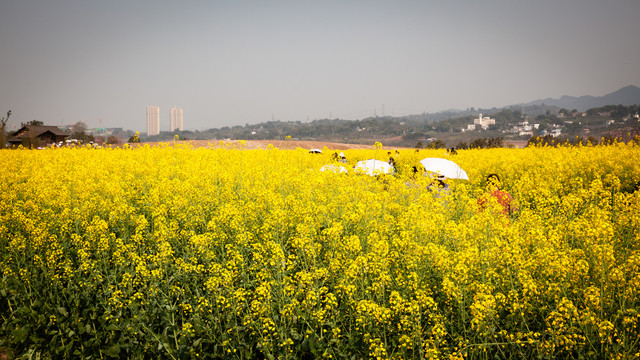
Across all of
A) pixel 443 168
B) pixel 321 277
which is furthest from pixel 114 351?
pixel 443 168

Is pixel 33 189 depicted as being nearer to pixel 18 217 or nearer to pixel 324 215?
pixel 18 217

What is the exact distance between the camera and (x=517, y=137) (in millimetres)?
108938

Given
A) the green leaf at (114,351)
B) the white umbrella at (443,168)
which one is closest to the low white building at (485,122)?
the white umbrella at (443,168)

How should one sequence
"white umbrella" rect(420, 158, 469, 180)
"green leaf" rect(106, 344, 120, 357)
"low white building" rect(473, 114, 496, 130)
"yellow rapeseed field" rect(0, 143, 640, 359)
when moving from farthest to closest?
"low white building" rect(473, 114, 496, 130)
"white umbrella" rect(420, 158, 469, 180)
"green leaf" rect(106, 344, 120, 357)
"yellow rapeseed field" rect(0, 143, 640, 359)

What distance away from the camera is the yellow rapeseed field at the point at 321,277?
308cm

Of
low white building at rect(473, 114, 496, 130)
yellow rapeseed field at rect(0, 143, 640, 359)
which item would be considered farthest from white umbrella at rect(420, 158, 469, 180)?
low white building at rect(473, 114, 496, 130)

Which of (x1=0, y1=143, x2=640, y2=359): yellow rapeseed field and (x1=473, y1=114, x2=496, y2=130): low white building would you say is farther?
(x1=473, y1=114, x2=496, y2=130): low white building

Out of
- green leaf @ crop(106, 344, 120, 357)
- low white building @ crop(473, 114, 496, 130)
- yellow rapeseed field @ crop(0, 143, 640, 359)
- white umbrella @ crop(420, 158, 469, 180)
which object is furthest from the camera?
low white building @ crop(473, 114, 496, 130)

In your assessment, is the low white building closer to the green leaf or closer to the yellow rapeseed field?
the yellow rapeseed field

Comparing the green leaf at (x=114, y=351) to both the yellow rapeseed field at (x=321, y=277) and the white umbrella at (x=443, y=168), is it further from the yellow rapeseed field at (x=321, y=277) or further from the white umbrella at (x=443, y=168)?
the white umbrella at (x=443, y=168)

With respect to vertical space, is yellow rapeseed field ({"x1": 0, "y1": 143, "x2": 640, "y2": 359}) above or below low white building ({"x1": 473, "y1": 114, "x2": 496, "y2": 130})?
below

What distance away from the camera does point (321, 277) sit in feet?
14.0

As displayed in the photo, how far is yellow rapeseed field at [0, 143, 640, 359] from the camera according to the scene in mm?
3084

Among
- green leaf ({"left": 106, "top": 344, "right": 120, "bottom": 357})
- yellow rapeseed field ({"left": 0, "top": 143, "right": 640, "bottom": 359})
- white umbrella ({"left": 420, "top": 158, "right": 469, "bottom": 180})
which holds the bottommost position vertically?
green leaf ({"left": 106, "top": 344, "right": 120, "bottom": 357})
